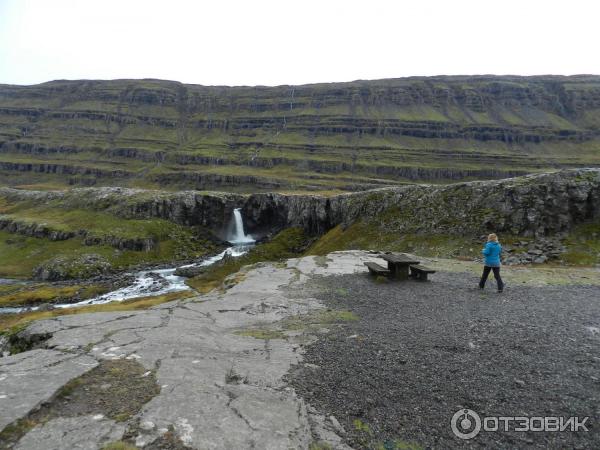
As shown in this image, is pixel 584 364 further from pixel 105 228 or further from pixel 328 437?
pixel 105 228

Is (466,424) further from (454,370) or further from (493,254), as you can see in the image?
(493,254)

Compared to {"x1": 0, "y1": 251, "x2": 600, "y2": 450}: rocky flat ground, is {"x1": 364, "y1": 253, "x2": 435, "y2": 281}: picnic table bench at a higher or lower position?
lower

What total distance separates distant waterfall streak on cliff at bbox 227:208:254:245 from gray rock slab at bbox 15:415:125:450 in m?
87.2

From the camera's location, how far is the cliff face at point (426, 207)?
41125mm

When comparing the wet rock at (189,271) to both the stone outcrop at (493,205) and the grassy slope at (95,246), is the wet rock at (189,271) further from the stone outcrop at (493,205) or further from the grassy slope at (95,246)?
the stone outcrop at (493,205)

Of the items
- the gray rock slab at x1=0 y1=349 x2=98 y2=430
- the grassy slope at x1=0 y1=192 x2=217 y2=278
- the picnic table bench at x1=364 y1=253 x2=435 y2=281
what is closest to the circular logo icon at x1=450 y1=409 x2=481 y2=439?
the gray rock slab at x1=0 y1=349 x2=98 y2=430

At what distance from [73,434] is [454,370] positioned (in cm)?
959

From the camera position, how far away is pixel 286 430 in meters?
7.93

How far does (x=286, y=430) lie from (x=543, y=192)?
4626 centimetres

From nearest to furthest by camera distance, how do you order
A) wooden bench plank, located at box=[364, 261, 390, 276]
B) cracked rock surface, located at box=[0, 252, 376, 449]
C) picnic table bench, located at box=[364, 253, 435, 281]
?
cracked rock surface, located at box=[0, 252, 376, 449] → picnic table bench, located at box=[364, 253, 435, 281] → wooden bench plank, located at box=[364, 261, 390, 276]

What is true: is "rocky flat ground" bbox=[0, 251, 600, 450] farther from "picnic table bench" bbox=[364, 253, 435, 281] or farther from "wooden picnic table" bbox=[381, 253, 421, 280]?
"wooden picnic table" bbox=[381, 253, 421, 280]

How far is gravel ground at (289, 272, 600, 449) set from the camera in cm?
804

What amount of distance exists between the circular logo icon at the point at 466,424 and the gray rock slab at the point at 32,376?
9.44m

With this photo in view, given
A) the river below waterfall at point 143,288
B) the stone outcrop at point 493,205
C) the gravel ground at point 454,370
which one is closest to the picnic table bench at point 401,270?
the gravel ground at point 454,370
